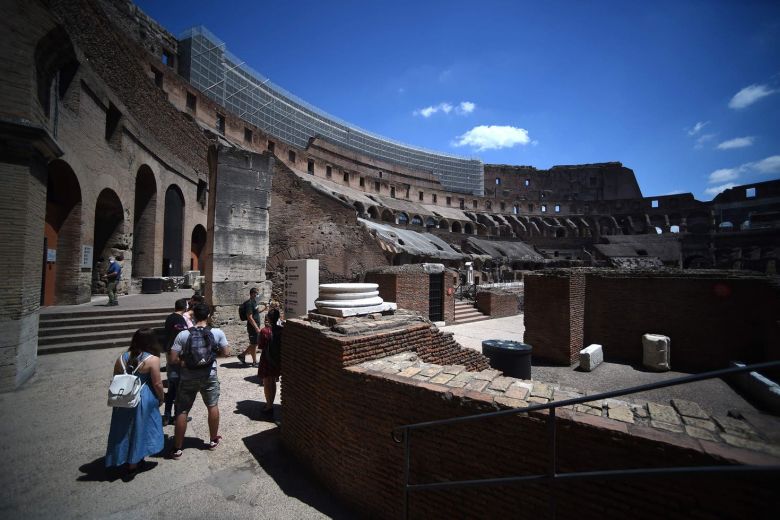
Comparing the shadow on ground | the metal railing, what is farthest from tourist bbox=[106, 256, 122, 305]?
the metal railing

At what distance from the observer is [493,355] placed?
24.6 ft

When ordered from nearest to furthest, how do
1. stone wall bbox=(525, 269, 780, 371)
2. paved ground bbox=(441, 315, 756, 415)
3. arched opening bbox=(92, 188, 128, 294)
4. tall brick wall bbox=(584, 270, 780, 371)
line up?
paved ground bbox=(441, 315, 756, 415), tall brick wall bbox=(584, 270, 780, 371), stone wall bbox=(525, 269, 780, 371), arched opening bbox=(92, 188, 128, 294)

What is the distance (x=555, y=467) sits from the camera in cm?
217

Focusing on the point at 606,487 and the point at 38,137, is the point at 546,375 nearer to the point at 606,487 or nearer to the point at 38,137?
the point at 606,487

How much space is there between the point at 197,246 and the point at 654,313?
25.7 metres

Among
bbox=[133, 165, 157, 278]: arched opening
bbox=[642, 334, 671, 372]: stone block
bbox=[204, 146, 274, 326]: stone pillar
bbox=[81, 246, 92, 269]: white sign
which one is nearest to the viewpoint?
bbox=[204, 146, 274, 326]: stone pillar

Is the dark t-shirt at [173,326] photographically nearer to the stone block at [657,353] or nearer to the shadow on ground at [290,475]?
the shadow on ground at [290,475]

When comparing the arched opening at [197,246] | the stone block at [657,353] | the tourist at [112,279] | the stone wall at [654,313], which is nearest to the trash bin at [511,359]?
the stone wall at [654,313]

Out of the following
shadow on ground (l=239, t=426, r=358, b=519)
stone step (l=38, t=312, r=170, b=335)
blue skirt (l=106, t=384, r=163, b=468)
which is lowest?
shadow on ground (l=239, t=426, r=358, b=519)

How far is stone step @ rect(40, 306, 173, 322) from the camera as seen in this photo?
7934 mm

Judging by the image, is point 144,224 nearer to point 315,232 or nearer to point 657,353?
point 315,232

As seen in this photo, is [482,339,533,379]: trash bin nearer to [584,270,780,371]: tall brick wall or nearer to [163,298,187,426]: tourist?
[584,270,780,371]: tall brick wall

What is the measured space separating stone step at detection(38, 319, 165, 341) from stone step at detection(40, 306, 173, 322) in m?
0.29

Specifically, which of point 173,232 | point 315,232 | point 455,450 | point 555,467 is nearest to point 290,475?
point 455,450
